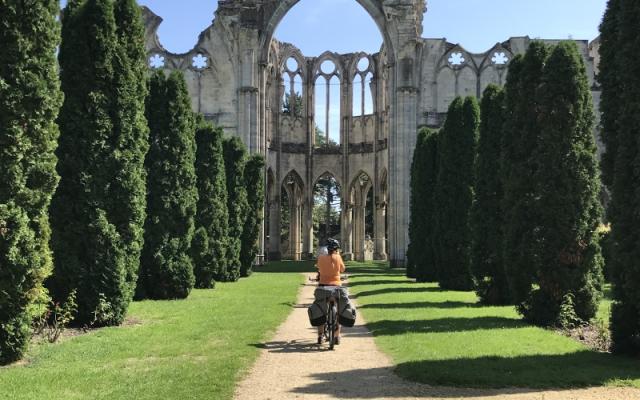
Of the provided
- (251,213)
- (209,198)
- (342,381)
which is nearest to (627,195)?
(342,381)

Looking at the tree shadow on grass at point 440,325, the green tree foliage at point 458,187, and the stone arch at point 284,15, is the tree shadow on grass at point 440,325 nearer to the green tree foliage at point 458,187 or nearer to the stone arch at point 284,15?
the green tree foliage at point 458,187

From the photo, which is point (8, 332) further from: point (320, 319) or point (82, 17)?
point (82, 17)

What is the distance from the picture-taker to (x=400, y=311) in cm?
1518

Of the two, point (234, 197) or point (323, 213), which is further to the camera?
point (323, 213)

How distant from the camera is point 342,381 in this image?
26.2ft

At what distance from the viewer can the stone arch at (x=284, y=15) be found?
130 feet

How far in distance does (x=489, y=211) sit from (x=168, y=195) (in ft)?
26.9

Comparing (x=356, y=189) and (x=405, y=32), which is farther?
(x=356, y=189)

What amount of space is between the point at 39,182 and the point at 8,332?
2.03m

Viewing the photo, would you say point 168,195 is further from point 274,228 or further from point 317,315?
point 274,228

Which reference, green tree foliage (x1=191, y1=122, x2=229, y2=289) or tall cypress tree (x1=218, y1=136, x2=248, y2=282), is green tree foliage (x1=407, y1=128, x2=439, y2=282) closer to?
tall cypress tree (x1=218, y1=136, x2=248, y2=282)

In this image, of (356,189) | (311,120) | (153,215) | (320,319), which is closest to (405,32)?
(311,120)

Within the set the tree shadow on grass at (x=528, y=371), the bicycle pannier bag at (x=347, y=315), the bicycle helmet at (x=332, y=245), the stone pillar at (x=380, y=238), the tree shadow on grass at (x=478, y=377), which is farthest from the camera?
the stone pillar at (x=380, y=238)

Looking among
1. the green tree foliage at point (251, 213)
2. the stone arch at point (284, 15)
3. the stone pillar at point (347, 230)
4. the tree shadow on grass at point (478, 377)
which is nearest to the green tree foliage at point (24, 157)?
the tree shadow on grass at point (478, 377)
